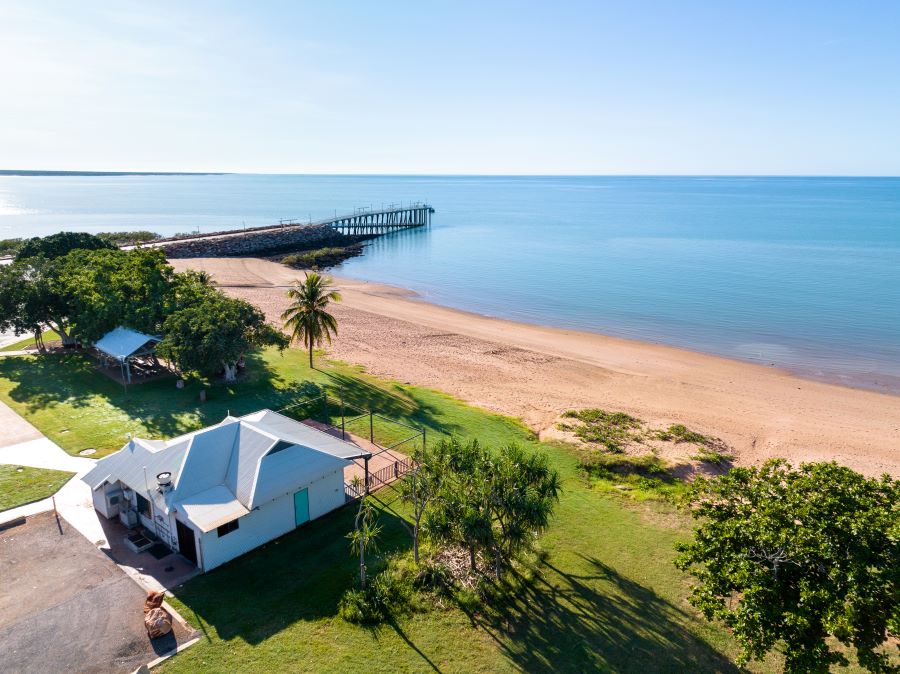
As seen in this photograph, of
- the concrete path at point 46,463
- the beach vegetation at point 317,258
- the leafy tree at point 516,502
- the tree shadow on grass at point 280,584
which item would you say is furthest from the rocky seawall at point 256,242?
the leafy tree at point 516,502

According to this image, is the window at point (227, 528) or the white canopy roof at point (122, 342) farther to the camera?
the white canopy roof at point (122, 342)

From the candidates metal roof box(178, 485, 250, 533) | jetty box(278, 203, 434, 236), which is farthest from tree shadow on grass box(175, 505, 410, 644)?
jetty box(278, 203, 434, 236)

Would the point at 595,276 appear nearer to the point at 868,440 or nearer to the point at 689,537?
the point at 868,440

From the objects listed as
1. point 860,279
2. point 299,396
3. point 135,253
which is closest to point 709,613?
point 299,396

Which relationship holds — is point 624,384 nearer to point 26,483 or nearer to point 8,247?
point 26,483

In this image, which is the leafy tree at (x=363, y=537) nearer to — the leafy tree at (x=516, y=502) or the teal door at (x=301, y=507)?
the teal door at (x=301, y=507)

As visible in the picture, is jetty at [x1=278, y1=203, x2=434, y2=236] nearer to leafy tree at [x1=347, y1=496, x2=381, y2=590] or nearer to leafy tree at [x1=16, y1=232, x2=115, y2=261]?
leafy tree at [x1=16, y1=232, x2=115, y2=261]
